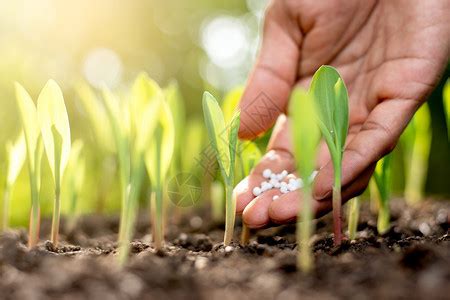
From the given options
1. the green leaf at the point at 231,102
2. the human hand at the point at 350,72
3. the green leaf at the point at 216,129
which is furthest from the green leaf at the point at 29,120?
the green leaf at the point at 231,102

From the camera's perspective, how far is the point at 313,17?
1858mm

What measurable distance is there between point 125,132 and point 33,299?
0.55 meters

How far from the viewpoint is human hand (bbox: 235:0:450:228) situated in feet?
4.57

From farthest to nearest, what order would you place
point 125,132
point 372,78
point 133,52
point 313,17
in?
point 133,52 → point 313,17 → point 372,78 → point 125,132

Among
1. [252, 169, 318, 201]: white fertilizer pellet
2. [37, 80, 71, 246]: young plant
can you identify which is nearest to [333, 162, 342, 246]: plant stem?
[252, 169, 318, 201]: white fertilizer pellet

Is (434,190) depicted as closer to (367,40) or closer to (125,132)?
(367,40)

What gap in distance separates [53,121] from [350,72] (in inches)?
40.8

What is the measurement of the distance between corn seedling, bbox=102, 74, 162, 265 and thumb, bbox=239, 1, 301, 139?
1.26 ft

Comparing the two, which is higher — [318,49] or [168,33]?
[168,33]

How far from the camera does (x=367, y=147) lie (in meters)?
1.37

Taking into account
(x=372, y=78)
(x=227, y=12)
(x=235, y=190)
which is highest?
(x=227, y=12)

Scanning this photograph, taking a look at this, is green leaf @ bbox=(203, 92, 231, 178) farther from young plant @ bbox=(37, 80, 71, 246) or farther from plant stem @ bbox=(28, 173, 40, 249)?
plant stem @ bbox=(28, 173, 40, 249)

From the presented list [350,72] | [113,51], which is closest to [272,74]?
[350,72]

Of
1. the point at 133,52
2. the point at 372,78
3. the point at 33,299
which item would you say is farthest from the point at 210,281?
the point at 133,52
